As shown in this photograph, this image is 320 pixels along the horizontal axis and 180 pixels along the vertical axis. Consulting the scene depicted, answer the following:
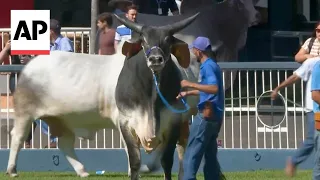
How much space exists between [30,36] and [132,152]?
15.0 feet

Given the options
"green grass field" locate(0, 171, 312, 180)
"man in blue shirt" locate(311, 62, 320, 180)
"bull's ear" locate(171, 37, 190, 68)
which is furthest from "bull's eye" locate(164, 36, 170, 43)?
"green grass field" locate(0, 171, 312, 180)

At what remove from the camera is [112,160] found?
17922 mm

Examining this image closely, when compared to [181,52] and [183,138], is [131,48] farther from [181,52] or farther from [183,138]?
[183,138]

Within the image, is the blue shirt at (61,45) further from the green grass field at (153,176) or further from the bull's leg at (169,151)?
the bull's leg at (169,151)

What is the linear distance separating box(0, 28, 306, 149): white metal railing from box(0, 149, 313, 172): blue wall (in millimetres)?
155

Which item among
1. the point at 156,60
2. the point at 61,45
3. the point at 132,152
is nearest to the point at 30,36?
the point at 61,45

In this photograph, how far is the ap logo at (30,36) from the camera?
736 inches

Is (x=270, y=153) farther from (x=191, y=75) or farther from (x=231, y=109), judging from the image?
(x=191, y=75)

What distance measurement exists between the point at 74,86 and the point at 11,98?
191 cm

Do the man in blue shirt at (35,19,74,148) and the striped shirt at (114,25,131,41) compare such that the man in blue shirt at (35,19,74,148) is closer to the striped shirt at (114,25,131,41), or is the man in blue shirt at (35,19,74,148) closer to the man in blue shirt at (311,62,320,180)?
the striped shirt at (114,25,131,41)

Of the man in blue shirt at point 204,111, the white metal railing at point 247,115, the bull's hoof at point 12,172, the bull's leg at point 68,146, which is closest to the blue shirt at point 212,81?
the man in blue shirt at point 204,111

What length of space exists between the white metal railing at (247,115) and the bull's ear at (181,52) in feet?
7.81

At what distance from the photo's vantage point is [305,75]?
14.6 meters

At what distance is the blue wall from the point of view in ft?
58.3
